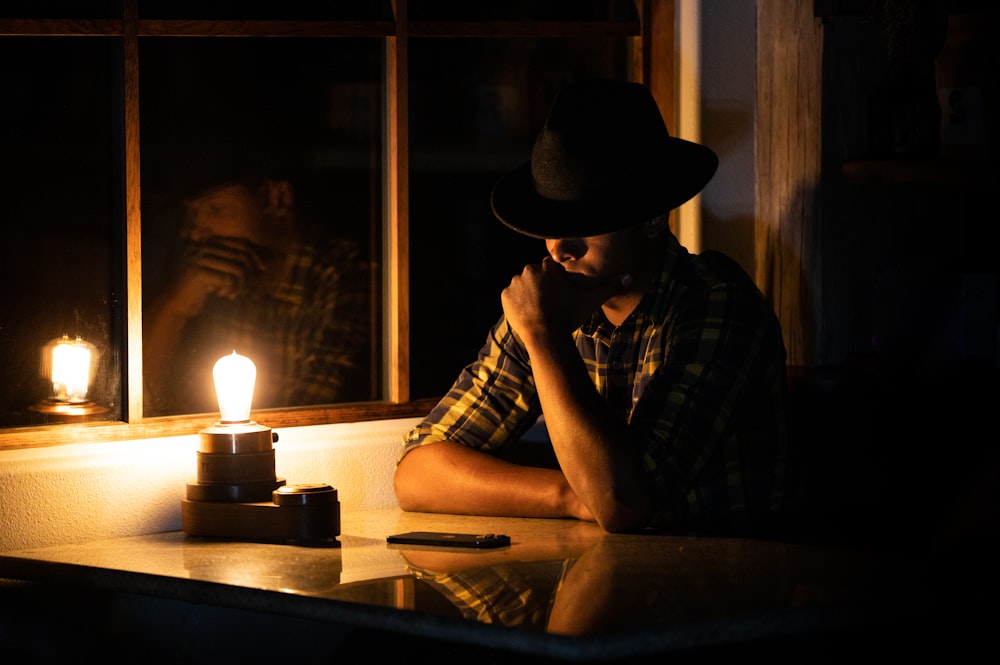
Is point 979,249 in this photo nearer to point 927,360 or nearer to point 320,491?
point 927,360

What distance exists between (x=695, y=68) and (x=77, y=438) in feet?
5.91

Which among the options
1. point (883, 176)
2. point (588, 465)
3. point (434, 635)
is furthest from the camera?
point (883, 176)

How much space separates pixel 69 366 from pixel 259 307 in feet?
1.56

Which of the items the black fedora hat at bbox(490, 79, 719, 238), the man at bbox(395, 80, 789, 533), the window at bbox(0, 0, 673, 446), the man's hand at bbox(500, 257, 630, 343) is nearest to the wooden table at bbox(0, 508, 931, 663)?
the man at bbox(395, 80, 789, 533)

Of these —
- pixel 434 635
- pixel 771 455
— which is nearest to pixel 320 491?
pixel 434 635

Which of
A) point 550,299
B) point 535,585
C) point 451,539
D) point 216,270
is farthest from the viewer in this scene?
point 216,270

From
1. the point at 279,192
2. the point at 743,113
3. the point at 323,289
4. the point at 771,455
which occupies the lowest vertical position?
the point at 771,455

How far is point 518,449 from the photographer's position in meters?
3.30

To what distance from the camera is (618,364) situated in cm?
293

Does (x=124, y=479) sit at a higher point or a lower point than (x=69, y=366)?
lower

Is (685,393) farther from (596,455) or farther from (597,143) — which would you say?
(597,143)

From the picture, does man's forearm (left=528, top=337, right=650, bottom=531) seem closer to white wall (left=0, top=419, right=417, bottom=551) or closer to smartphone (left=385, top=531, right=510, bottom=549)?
smartphone (left=385, top=531, right=510, bottom=549)

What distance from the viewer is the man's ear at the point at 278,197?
3.15 metres

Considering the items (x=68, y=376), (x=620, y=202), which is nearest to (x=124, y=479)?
(x=68, y=376)
